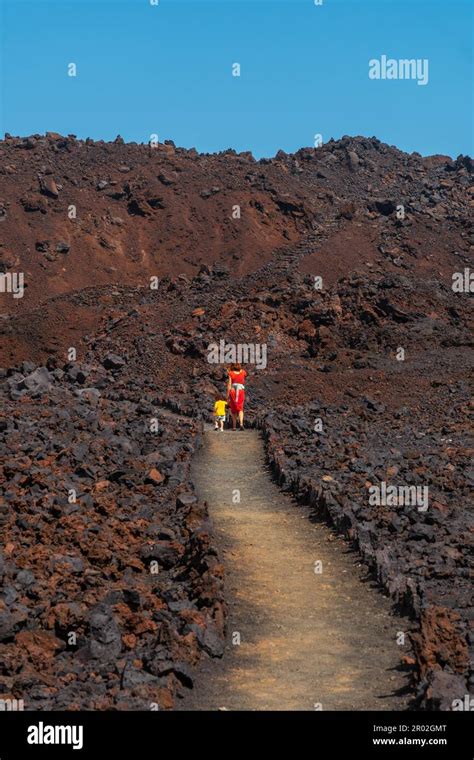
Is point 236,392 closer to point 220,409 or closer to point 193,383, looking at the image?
point 220,409

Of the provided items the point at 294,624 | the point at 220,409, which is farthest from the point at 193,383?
the point at 294,624

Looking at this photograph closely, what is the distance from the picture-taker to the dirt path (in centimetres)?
931

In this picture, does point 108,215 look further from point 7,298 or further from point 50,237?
point 7,298

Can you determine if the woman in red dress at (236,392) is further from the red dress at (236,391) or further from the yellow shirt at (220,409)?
the yellow shirt at (220,409)

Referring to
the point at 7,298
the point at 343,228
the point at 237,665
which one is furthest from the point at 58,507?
the point at 343,228

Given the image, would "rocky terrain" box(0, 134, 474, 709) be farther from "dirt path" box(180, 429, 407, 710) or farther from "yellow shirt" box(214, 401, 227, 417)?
"yellow shirt" box(214, 401, 227, 417)

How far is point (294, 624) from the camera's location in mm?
11453

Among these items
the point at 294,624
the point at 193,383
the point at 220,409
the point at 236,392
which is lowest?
the point at 294,624

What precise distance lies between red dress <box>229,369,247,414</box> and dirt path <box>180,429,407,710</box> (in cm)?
715

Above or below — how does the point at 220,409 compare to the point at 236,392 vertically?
below

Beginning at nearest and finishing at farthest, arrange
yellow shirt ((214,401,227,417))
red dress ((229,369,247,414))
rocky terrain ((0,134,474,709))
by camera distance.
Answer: rocky terrain ((0,134,474,709)) < red dress ((229,369,247,414)) < yellow shirt ((214,401,227,417))

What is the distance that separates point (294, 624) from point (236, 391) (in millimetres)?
13772

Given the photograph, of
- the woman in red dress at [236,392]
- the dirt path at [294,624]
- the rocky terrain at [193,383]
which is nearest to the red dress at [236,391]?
the woman in red dress at [236,392]

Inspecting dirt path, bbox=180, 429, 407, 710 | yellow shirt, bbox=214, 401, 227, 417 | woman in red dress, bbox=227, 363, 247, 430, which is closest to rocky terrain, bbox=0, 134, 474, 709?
dirt path, bbox=180, 429, 407, 710
